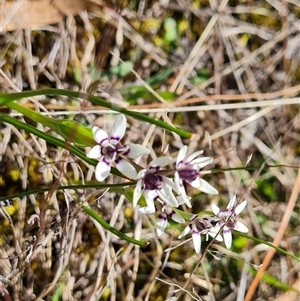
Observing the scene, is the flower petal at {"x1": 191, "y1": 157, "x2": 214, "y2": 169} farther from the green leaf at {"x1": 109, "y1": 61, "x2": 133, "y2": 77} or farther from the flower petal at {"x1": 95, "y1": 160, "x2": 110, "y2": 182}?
the green leaf at {"x1": 109, "y1": 61, "x2": 133, "y2": 77}

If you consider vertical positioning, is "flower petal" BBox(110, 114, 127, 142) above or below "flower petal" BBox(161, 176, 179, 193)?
above

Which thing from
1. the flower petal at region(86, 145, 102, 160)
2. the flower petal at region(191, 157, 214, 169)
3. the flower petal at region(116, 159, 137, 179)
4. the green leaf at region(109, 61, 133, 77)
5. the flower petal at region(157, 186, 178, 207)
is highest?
the flower petal at region(191, 157, 214, 169)

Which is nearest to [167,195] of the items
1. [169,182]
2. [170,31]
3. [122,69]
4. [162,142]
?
[169,182]

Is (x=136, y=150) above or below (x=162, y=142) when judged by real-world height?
above

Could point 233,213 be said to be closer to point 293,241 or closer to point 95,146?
point 95,146

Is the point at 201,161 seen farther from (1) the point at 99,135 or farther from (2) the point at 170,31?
(2) the point at 170,31

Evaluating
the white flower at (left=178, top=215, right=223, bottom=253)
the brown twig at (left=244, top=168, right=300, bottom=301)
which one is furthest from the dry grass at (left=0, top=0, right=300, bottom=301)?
the white flower at (left=178, top=215, right=223, bottom=253)
